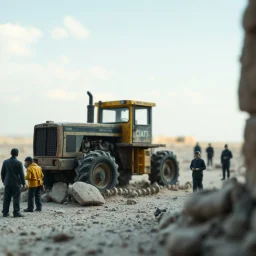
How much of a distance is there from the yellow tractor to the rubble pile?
266 inches

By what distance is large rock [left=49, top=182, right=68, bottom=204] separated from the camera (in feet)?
40.0

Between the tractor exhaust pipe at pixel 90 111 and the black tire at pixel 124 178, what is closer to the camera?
the tractor exhaust pipe at pixel 90 111

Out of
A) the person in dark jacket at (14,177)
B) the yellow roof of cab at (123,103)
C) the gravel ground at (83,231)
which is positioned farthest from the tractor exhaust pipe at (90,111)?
the person in dark jacket at (14,177)

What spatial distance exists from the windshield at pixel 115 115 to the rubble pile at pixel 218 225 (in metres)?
8.42

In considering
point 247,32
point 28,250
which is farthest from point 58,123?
point 247,32

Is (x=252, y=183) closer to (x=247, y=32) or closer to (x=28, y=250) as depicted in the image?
(x=247, y=32)

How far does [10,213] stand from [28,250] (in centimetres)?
429

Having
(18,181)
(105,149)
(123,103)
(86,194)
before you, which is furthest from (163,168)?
(18,181)

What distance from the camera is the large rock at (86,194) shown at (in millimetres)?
11500

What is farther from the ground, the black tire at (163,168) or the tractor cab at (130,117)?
the tractor cab at (130,117)

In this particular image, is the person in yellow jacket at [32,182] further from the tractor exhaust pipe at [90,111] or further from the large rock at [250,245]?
the large rock at [250,245]

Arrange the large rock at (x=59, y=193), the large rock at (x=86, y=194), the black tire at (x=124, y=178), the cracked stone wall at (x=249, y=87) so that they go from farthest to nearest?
the black tire at (x=124, y=178)
the large rock at (x=59, y=193)
the large rock at (x=86, y=194)
the cracked stone wall at (x=249, y=87)

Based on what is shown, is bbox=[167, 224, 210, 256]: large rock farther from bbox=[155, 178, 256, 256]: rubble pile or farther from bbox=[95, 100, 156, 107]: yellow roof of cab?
bbox=[95, 100, 156, 107]: yellow roof of cab

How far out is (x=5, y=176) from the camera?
392 inches
